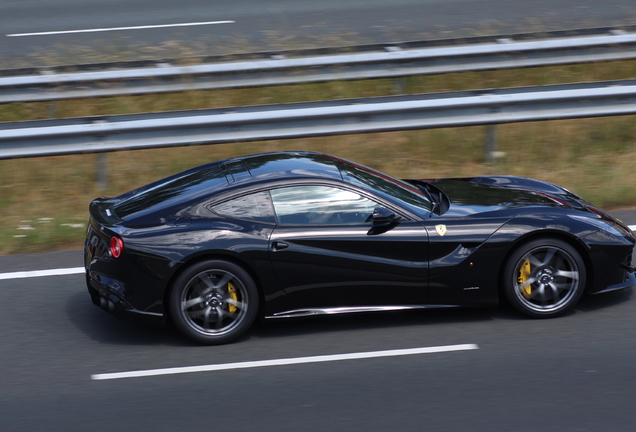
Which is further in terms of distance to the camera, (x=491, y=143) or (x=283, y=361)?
(x=491, y=143)

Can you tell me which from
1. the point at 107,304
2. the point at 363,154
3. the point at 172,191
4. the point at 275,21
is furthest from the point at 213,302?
the point at 275,21

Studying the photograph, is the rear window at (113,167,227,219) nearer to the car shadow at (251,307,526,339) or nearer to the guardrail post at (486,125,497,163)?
the car shadow at (251,307,526,339)

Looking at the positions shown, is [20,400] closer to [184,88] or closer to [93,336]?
[93,336]

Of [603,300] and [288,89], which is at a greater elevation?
[288,89]

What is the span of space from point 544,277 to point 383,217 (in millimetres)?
1286

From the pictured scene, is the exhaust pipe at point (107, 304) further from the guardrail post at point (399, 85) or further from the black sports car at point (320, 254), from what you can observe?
the guardrail post at point (399, 85)

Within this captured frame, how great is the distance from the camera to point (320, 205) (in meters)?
5.86

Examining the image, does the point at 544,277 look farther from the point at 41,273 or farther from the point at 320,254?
the point at 41,273

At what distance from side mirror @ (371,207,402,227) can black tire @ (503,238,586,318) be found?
35.8 inches

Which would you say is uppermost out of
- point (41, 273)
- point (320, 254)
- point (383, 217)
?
point (383, 217)

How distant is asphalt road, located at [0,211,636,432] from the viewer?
4711 millimetres

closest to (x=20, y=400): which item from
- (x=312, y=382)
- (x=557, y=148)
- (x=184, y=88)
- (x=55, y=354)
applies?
(x=55, y=354)

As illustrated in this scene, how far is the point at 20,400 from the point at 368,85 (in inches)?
324

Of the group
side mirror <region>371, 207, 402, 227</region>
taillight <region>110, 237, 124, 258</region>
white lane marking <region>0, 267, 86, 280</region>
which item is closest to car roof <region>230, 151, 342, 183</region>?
side mirror <region>371, 207, 402, 227</region>
